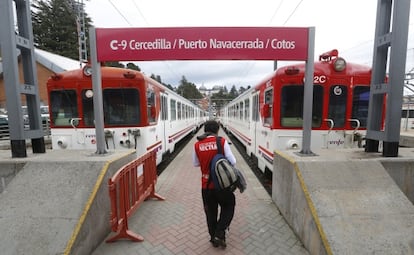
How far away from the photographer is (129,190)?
333 centimetres

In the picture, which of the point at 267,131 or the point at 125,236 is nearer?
the point at 125,236

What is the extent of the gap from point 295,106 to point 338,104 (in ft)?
2.93

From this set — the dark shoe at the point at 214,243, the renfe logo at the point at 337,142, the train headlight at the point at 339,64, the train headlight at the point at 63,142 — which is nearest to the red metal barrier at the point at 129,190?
the dark shoe at the point at 214,243

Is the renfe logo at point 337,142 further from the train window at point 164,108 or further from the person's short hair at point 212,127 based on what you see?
the train window at point 164,108

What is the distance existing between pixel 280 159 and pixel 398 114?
1.76 meters

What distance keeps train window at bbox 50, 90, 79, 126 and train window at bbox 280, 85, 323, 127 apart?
4721 millimetres

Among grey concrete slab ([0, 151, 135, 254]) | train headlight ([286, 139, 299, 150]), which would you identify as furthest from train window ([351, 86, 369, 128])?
grey concrete slab ([0, 151, 135, 254])

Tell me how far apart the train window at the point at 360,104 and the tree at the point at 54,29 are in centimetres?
3828

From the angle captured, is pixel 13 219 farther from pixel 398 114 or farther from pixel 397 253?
pixel 398 114

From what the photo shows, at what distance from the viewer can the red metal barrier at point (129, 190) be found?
2.67 meters

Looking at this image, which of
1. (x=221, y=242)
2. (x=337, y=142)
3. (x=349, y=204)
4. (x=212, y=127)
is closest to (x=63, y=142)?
(x=212, y=127)

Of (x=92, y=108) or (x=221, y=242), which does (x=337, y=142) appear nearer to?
(x=221, y=242)

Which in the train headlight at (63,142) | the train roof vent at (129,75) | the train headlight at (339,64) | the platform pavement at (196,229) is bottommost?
the platform pavement at (196,229)

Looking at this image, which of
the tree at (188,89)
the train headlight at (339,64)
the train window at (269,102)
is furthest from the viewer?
the tree at (188,89)
